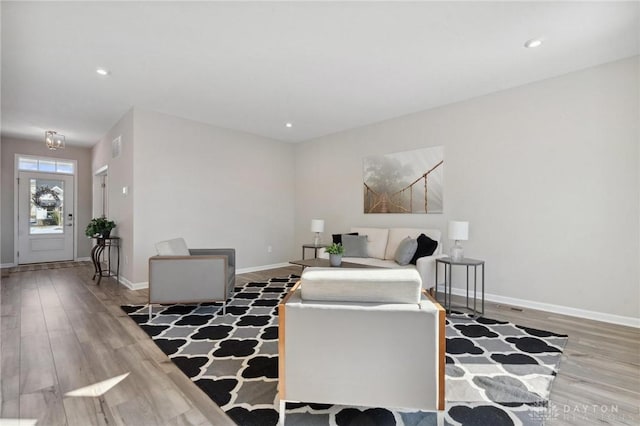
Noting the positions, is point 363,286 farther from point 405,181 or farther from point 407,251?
point 405,181

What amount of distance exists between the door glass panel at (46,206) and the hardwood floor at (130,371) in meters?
4.03

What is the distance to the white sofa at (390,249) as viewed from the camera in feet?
12.4

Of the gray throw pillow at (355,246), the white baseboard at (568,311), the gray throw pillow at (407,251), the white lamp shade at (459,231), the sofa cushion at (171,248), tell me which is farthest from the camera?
the gray throw pillow at (355,246)

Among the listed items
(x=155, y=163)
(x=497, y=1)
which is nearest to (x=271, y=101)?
(x=155, y=163)

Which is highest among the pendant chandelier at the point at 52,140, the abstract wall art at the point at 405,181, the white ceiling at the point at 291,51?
the white ceiling at the point at 291,51

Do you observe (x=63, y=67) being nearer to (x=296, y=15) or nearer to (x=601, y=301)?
(x=296, y=15)

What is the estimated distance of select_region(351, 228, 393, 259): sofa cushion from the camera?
15.0 ft

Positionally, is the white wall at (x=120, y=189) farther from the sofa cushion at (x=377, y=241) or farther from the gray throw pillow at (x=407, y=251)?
the gray throw pillow at (x=407, y=251)

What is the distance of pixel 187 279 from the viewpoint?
327 centimetres

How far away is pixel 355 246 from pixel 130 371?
10.5 feet

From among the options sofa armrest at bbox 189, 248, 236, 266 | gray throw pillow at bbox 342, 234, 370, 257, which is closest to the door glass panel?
sofa armrest at bbox 189, 248, 236, 266

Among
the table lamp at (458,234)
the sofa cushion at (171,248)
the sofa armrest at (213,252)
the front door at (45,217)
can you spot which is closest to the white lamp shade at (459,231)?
the table lamp at (458,234)

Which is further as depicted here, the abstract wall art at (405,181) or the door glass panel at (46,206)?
the door glass panel at (46,206)

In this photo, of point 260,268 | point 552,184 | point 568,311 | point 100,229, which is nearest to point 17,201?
point 100,229
